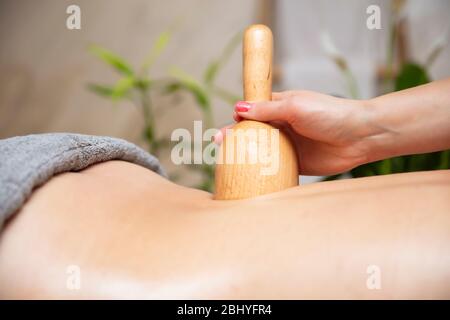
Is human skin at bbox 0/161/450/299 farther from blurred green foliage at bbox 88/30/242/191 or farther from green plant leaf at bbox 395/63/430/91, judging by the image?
blurred green foliage at bbox 88/30/242/191

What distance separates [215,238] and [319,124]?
247mm

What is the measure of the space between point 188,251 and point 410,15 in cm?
133

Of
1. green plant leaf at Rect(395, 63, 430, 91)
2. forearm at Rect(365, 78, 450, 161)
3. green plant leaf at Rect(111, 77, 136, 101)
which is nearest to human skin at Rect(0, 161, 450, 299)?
forearm at Rect(365, 78, 450, 161)

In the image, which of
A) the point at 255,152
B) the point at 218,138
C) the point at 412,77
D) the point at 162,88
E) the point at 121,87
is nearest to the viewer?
the point at 255,152

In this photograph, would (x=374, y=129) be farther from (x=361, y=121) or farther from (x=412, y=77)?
(x=412, y=77)

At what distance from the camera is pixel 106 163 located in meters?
0.51

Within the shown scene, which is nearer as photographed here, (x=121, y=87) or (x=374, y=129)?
(x=374, y=129)

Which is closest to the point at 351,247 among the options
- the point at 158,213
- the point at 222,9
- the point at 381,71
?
the point at 158,213

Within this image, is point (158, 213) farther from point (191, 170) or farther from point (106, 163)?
point (191, 170)

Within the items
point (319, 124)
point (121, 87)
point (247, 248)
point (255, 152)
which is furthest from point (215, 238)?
point (121, 87)

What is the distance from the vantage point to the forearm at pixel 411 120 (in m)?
0.50

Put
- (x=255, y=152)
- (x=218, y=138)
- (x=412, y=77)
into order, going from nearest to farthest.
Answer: (x=255, y=152), (x=218, y=138), (x=412, y=77)

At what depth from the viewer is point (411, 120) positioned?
51 centimetres

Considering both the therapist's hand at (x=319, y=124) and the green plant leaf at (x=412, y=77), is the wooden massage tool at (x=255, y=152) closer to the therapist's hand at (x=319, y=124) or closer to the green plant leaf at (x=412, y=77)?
the therapist's hand at (x=319, y=124)
